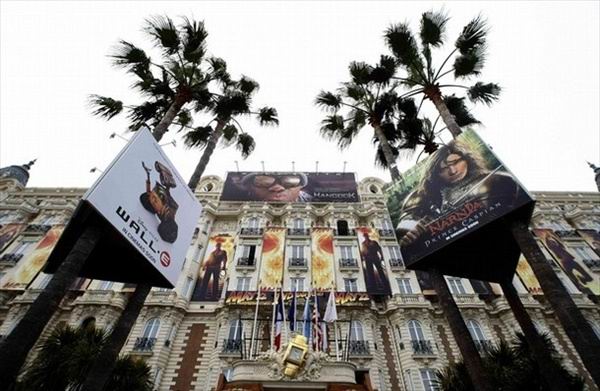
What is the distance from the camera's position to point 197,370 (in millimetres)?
18609

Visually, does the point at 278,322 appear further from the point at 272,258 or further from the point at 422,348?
the point at 422,348

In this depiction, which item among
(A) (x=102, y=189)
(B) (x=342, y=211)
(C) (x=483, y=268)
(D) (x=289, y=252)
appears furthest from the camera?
(B) (x=342, y=211)

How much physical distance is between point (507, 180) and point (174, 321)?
20.9 meters

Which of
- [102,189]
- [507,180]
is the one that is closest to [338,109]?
[507,180]

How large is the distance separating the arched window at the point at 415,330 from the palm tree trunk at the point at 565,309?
13572 mm

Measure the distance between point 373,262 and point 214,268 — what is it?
13.0m

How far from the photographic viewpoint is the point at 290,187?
3269 centimetres

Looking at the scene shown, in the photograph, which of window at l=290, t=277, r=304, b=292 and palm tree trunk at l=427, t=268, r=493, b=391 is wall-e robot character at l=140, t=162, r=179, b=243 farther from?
window at l=290, t=277, r=304, b=292

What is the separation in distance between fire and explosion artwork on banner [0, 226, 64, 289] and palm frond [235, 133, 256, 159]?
18.9 m

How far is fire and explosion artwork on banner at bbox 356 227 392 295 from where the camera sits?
883 inches

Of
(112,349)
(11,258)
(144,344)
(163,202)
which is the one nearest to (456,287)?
(163,202)

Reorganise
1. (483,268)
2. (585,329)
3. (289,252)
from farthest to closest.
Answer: (289,252), (483,268), (585,329)

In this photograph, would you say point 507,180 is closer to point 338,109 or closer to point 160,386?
point 338,109

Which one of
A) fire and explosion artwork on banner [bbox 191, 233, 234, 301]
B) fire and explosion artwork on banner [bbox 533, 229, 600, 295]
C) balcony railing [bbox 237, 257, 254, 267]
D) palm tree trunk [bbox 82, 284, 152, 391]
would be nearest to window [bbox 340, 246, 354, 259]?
balcony railing [bbox 237, 257, 254, 267]
